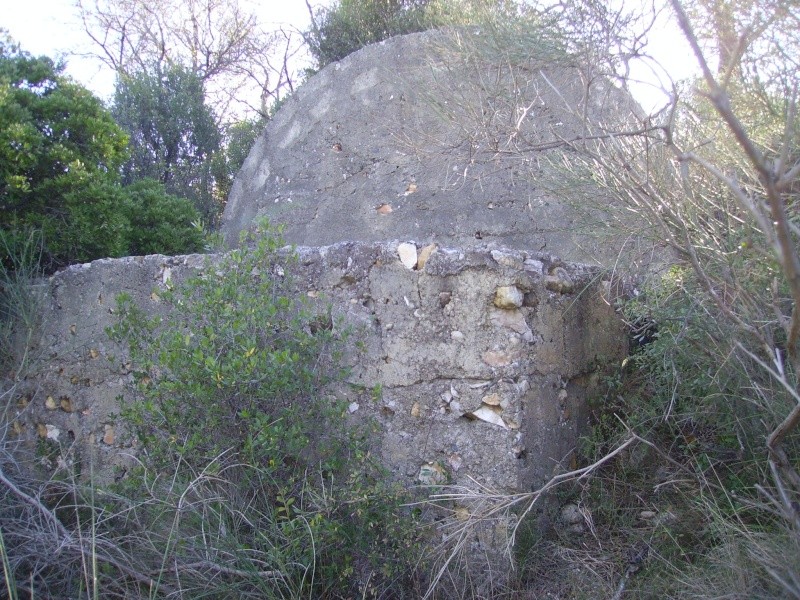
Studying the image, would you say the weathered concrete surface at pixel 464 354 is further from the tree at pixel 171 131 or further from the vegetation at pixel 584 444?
the tree at pixel 171 131

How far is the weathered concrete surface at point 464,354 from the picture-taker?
351 cm

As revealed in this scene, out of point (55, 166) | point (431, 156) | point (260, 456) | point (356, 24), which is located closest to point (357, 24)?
point (356, 24)

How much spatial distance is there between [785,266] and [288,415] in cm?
202

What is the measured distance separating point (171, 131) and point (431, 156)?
521 centimetres

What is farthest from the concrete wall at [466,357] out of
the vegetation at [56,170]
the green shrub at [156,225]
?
the green shrub at [156,225]

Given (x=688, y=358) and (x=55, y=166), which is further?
(x=55, y=166)

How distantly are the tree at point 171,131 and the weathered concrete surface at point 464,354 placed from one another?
5.48 metres

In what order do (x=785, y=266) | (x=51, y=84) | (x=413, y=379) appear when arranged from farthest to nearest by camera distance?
(x=51, y=84)
(x=413, y=379)
(x=785, y=266)

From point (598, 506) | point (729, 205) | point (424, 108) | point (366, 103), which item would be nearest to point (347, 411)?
point (598, 506)

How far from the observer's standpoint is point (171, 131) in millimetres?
9359

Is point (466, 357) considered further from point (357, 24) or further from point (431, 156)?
point (357, 24)

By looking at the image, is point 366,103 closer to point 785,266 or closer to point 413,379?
point 413,379

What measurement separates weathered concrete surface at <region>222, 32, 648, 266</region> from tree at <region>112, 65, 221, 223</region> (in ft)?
7.94

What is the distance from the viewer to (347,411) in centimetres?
371
